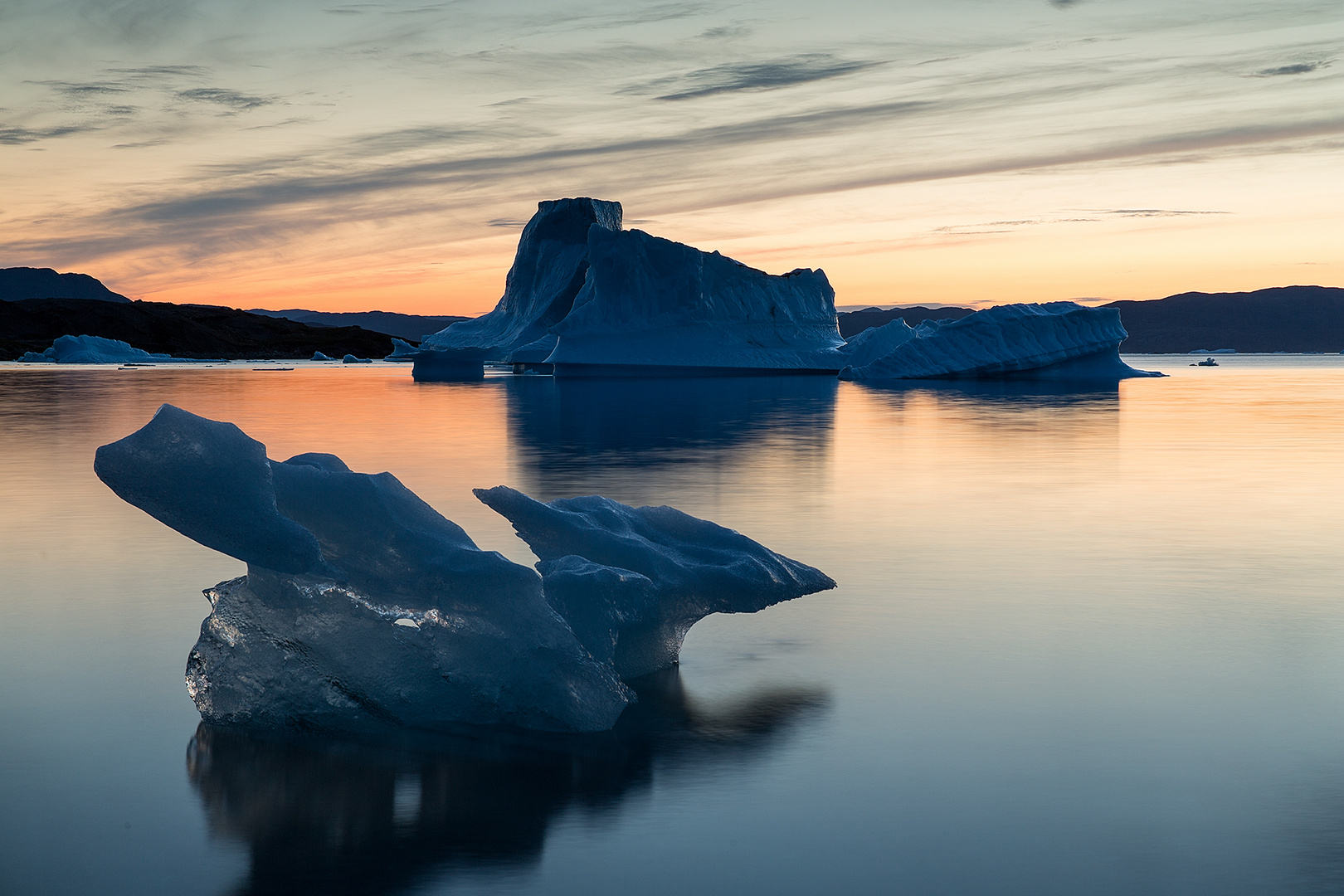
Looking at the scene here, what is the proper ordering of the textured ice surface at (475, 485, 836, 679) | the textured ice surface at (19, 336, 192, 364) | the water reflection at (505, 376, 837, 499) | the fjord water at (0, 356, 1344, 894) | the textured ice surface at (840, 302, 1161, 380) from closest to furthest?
the fjord water at (0, 356, 1344, 894)
the textured ice surface at (475, 485, 836, 679)
the water reflection at (505, 376, 837, 499)
the textured ice surface at (840, 302, 1161, 380)
the textured ice surface at (19, 336, 192, 364)

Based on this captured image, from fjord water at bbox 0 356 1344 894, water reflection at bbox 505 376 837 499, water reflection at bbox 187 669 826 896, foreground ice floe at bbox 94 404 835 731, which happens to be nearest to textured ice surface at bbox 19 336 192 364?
water reflection at bbox 505 376 837 499

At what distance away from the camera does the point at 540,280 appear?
44719 millimetres

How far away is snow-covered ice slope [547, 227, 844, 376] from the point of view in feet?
122

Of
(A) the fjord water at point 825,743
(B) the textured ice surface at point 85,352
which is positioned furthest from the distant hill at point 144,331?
(A) the fjord water at point 825,743

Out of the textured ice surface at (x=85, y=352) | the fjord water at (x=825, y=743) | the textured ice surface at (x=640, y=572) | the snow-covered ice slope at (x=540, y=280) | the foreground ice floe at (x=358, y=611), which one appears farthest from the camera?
the textured ice surface at (x=85, y=352)

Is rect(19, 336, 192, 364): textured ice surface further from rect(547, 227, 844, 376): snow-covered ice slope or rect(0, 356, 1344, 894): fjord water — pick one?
rect(0, 356, 1344, 894): fjord water

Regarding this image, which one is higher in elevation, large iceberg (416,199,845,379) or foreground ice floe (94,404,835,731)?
large iceberg (416,199,845,379)

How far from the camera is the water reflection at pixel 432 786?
9.37 ft

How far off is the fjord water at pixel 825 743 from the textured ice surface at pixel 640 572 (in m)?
0.23

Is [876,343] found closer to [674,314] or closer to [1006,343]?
[1006,343]

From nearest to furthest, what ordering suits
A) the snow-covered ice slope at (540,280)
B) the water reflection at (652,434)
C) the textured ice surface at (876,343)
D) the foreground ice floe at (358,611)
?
the foreground ice floe at (358,611) < the water reflection at (652,434) < the textured ice surface at (876,343) < the snow-covered ice slope at (540,280)

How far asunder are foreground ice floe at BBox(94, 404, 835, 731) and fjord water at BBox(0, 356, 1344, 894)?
0.52 feet

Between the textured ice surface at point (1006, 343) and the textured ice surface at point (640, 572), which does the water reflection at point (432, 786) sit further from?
the textured ice surface at point (1006, 343)

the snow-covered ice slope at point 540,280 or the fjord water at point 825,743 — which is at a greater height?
the snow-covered ice slope at point 540,280
